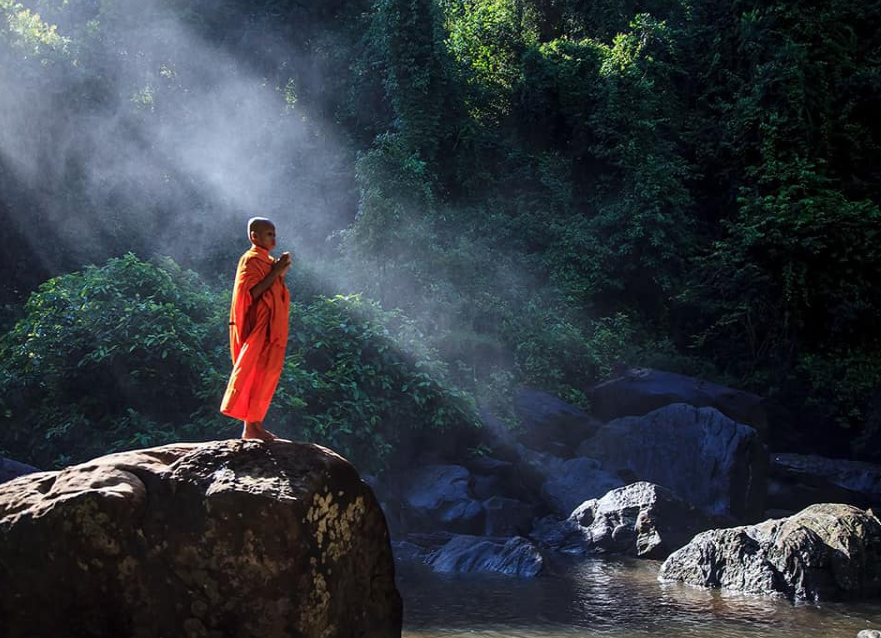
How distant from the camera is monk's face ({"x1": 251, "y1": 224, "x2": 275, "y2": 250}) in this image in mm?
6535

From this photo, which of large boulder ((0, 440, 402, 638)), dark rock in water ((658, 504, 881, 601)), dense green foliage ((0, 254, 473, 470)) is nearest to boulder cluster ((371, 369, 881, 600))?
dark rock in water ((658, 504, 881, 601))

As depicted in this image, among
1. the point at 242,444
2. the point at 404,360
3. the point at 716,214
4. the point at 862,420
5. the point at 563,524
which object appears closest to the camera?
the point at 242,444

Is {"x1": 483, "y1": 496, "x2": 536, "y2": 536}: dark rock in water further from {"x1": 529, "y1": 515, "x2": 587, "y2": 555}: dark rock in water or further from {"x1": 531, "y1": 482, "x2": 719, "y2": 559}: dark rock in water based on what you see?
{"x1": 531, "y1": 482, "x2": 719, "y2": 559}: dark rock in water

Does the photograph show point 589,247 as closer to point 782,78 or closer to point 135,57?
point 782,78

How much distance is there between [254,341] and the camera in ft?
20.9

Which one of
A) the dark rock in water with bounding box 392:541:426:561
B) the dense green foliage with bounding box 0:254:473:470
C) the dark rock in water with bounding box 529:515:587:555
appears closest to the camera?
the dark rock in water with bounding box 392:541:426:561

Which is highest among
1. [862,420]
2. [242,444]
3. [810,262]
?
[810,262]

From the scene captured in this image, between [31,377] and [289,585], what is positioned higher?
[31,377]

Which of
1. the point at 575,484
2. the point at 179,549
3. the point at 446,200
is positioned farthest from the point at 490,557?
the point at 446,200

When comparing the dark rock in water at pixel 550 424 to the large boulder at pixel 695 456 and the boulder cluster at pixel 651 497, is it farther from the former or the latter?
the large boulder at pixel 695 456

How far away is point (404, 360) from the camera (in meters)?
15.7

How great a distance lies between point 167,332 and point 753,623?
27.9ft

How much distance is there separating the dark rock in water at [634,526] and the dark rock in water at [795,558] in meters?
1.48

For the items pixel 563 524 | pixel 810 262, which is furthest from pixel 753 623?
pixel 810 262
